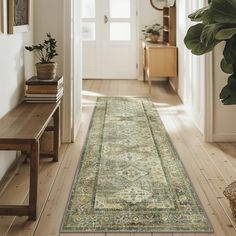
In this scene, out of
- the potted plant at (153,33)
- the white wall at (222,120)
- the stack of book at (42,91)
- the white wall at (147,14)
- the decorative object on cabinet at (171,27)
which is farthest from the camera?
the white wall at (147,14)

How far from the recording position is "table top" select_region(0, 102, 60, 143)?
2776mm

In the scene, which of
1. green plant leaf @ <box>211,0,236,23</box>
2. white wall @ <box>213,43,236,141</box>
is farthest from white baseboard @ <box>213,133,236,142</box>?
green plant leaf @ <box>211,0,236,23</box>

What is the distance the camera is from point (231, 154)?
431 cm

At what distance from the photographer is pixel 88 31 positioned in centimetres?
968

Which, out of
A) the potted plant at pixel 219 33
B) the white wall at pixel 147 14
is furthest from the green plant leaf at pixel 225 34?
the white wall at pixel 147 14

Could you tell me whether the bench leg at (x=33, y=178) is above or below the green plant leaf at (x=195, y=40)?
below

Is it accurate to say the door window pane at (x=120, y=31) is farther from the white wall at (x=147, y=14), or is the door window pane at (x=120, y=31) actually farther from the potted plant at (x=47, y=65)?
the potted plant at (x=47, y=65)

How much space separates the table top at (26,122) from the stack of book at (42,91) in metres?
0.07

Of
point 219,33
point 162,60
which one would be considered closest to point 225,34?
point 219,33

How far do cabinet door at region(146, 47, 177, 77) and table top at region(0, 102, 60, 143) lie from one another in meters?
4.03

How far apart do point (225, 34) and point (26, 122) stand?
1.45 metres

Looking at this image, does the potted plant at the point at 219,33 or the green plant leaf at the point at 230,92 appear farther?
the green plant leaf at the point at 230,92

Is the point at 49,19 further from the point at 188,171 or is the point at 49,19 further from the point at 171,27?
the point at 171,27

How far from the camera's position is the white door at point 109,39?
9.55 m
